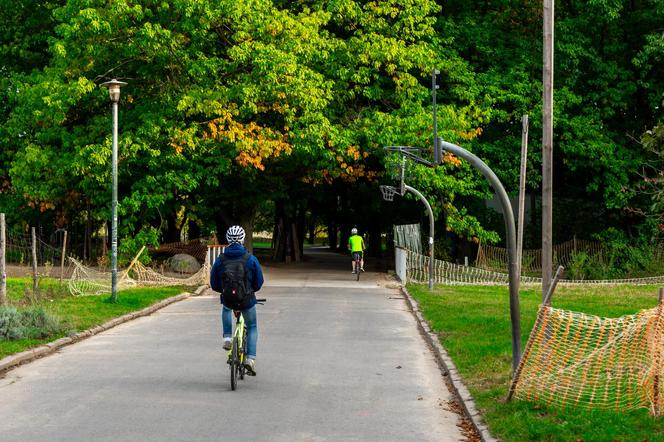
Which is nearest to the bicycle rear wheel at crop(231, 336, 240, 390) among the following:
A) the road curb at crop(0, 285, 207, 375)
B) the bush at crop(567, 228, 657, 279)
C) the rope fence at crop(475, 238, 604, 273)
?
the road curb at crop(0, 285, 207, 375)

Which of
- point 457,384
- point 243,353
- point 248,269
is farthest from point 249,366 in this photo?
point 457,384

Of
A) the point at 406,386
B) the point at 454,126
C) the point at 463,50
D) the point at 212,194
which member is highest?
the point at 463,50

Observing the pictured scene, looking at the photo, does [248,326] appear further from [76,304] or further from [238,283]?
[76,304]

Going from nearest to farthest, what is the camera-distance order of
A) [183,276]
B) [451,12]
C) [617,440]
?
[617,440], [183,276], [451,12]

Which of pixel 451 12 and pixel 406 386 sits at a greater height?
pixel 451 12

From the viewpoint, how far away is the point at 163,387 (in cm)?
1109

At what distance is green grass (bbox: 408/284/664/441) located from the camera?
8.31 meters

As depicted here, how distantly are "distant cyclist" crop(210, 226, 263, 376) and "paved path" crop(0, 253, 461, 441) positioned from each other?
1.80 feet

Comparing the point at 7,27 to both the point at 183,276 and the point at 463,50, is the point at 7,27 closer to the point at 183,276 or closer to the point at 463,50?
the point at 183,276

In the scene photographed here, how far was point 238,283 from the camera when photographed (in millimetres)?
11359

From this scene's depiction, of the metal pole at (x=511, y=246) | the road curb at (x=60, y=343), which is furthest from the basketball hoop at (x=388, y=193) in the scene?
the metal pole at (x=511, y=246)

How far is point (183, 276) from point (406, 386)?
23.4 m

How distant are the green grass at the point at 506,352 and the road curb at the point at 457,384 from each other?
0.08m

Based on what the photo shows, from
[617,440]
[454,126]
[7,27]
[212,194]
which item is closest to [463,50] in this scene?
[454,126]
